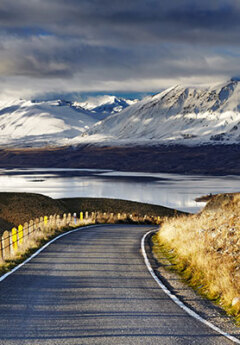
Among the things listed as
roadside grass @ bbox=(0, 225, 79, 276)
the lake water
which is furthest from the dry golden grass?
the lake water

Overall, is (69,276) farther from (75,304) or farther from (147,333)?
(147,333)

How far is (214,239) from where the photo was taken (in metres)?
14.5

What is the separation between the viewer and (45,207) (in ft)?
202

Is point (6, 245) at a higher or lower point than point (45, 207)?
higher

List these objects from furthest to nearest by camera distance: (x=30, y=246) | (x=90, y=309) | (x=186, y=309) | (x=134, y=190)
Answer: (x=134, y=190)
(x=30, y=246)
(x=186, y=309)
(x=90, y=309)

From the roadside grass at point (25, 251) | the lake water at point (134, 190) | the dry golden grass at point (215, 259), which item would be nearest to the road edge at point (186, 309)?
the dry golden grass at point (215, 259)

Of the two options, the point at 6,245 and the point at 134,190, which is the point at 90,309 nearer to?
the point at 6,245

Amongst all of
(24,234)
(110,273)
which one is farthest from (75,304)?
(24,234)

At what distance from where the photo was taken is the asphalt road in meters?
7.93

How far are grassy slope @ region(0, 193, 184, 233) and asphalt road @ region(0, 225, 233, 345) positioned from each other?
3310 cm

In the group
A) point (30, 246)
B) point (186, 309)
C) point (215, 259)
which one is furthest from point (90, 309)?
point (30, 246)

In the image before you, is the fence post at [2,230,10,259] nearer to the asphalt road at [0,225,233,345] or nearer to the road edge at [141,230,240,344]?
the asphalt road at [0,225,233,345]

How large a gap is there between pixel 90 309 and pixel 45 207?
173 feet

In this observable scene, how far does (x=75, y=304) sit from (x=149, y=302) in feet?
5.26
